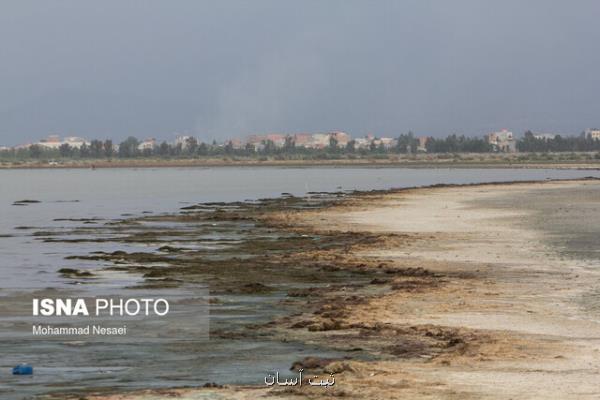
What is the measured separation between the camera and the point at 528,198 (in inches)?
2640

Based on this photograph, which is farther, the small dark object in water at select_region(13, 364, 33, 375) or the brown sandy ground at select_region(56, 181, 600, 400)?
the small dark object in water at select_region(13, 364, 33, 375)

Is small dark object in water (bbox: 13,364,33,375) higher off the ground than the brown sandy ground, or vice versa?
small dark object in water (bbox: 13,364,33,375)

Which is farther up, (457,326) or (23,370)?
(23,370)

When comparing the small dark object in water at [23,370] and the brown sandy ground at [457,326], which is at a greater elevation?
the small dark object in water at [23,370]

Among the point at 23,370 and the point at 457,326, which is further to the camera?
the point at 457,326

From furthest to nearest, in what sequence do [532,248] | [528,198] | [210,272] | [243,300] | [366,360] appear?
1. [528,198]
2. [532,248]
3. [210,272]
4. [243,300]
5. [366,360]

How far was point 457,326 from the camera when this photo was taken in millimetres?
17547

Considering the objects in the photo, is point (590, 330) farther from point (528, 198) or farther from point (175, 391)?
point (528, 198)

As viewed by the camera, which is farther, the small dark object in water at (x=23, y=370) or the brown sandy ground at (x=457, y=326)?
the small dark object in water at (x=23, y=370)

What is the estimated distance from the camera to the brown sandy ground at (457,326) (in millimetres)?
12742

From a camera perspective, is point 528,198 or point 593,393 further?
point 528,198

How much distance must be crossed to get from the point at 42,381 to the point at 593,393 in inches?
235

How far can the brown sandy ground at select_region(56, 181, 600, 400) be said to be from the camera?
1274cm

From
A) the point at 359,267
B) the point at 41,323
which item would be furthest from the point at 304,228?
the point at 41,323
